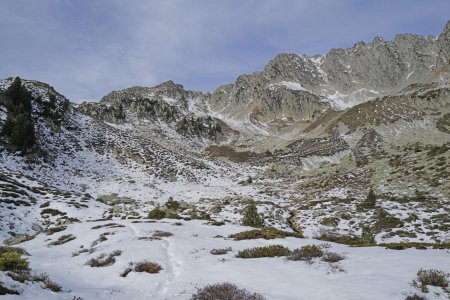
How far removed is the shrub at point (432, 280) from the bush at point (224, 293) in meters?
4.05

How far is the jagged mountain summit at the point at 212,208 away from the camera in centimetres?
1143

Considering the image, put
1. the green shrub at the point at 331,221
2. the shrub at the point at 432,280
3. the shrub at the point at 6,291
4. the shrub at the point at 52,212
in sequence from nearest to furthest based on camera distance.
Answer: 1. the shrub at the point at 6,291
2. the shrub at the point at 432,280
3. the shrub at the point at 52,212
4. the green shrub at the point at 331,221

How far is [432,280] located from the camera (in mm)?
9094

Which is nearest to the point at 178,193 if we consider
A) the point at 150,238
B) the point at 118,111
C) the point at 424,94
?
the point at 150,238

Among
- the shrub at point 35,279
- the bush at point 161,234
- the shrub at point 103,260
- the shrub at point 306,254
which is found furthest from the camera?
the bush at point 161,234

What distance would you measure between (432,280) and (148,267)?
960 centimetres

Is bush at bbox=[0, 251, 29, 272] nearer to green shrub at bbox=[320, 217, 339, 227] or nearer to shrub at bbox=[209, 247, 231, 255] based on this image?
shrub at bbox=[209, 247, 231, 255]

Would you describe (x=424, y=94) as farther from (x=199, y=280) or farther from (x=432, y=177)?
(x=199, y=280)

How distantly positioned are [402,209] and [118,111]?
112778 millimetres

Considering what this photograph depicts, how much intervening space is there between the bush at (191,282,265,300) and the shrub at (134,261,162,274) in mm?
3566

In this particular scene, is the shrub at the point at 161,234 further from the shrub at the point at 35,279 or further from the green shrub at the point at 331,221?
the green shrub at the point at 331,221

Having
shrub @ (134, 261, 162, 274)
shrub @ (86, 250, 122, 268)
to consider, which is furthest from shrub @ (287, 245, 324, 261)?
shrub @ (86, 250, 122, 268)

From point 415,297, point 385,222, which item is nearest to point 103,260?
point 415,297

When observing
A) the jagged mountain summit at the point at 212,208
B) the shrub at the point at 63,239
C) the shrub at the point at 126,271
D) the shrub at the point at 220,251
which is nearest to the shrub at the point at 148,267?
the jagged mountain summit at the point at 212,208
